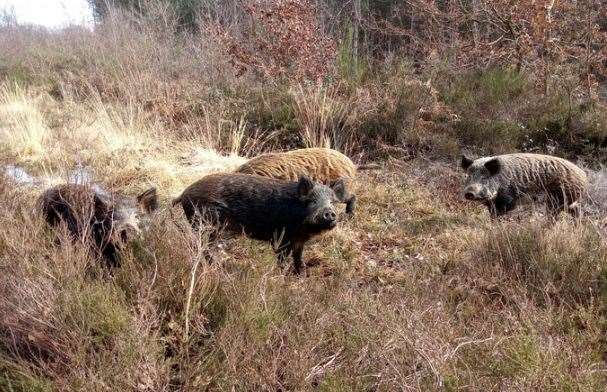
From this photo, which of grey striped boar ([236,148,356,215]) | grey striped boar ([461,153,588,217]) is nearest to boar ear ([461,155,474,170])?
grey striped boar ([461,153,588,217])

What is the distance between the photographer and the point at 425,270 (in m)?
4.86

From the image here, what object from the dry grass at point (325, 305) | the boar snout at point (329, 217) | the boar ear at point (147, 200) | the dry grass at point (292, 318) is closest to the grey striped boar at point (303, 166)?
the dry grass at point (325, 305)

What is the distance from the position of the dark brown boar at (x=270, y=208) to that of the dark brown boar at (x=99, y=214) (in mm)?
469

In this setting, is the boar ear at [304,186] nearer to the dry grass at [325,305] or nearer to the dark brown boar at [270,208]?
the dark brown boar at [270,208]

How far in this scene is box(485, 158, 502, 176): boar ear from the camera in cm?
616

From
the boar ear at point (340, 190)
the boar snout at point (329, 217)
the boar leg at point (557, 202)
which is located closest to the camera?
the boar snout at point (329, 217)

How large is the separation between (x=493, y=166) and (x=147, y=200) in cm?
358

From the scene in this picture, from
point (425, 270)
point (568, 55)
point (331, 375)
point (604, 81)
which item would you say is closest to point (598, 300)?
point (425, 270)

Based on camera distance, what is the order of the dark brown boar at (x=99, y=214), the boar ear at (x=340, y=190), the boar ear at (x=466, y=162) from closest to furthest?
the dark brown boar at (x=99, y=214) → the boar ear at (x=340, y=190) → the boar ear at (x=466, y=162)

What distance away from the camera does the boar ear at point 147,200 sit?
187 inches

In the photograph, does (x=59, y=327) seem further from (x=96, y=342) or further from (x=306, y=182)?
(x=306, y=182)

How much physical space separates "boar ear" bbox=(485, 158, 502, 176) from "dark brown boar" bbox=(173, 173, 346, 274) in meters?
2.13

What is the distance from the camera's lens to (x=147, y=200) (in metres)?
4.81

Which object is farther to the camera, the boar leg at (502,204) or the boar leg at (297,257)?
the boar leg at (502,204)
